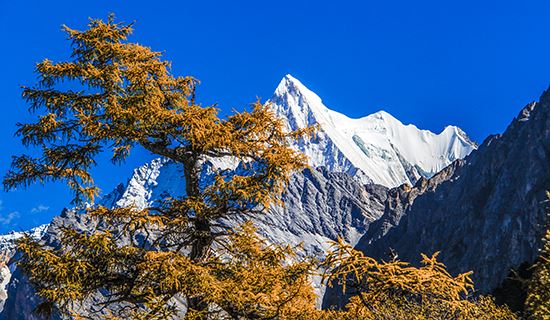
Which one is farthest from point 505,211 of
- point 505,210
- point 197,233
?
point 197,233

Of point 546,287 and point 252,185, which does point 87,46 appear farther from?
point 546,287

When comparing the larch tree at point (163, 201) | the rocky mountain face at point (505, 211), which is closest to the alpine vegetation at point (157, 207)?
the larch tree at point (163, 201)

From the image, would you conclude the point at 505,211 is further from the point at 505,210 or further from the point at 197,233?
the point at 197,233

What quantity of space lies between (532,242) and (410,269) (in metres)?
138

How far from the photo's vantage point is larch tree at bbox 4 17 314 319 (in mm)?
12633

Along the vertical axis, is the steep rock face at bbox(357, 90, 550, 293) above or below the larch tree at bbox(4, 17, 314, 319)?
above

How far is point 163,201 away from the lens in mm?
13961

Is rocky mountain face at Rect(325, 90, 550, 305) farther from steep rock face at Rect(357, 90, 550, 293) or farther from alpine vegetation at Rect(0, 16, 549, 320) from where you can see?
alpine vegetation at Rect(0, 16, 549, 320)

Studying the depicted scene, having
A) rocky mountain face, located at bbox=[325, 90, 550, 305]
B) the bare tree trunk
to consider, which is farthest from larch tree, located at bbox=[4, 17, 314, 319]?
rocky mountain face, located at bbox=[325, 90, 550, 305]

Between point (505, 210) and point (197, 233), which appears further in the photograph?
point (505, 210)

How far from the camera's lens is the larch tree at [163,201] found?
41.4 ft

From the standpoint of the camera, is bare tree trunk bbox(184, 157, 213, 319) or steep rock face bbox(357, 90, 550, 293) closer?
bare tree trunk bbox(184, 157, 213, 319)

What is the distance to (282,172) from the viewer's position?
13.2 m

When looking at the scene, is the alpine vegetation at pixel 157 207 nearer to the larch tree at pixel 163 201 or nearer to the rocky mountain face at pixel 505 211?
the larch tree at pixel 163 201
